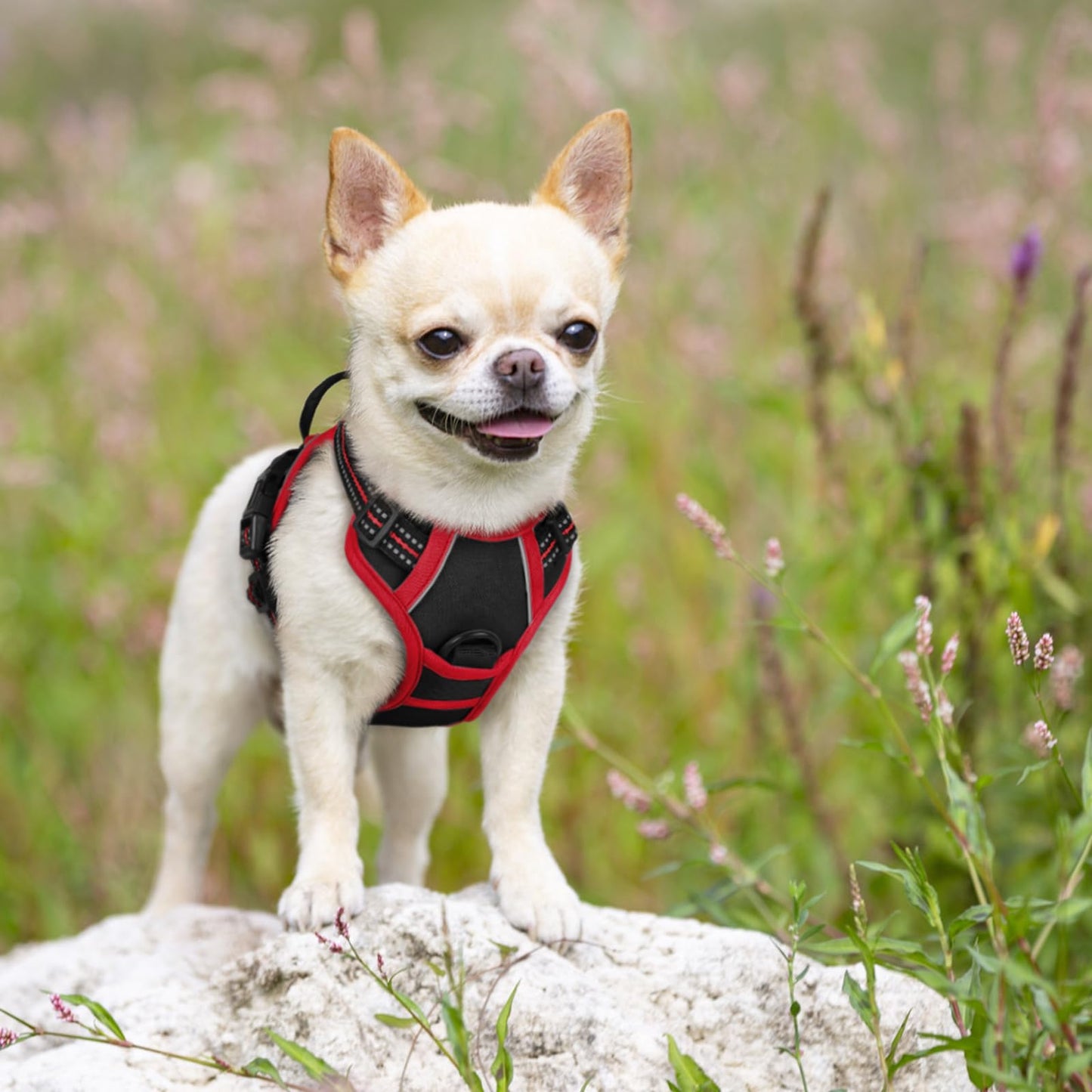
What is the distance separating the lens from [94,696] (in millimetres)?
4535

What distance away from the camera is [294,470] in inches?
98.4

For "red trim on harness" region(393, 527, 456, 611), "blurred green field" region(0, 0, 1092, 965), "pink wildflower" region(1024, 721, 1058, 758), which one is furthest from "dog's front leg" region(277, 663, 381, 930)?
"pink wildflower" region(1024, 721, 1058, 758)

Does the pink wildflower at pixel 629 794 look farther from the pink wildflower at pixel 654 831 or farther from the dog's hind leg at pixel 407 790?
the dog's hind leg at pixel 407 790

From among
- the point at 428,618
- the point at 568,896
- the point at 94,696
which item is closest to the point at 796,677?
the point at 568,896

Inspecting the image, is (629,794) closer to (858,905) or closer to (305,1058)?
(858,905)

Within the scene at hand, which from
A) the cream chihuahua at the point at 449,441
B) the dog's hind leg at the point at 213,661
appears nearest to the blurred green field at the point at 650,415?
the cream chihuahua at the point at 449,441

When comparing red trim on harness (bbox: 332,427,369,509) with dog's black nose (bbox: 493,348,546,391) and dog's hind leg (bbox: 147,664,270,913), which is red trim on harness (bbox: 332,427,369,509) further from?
dog's hind leg (bbox: 147,664,270,913)

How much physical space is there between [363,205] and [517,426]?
1.85ft

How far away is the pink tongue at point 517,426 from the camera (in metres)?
2.24

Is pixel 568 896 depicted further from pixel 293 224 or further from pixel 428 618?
pixel 293 224

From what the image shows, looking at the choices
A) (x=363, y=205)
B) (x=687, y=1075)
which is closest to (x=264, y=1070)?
(x=687, y=1075)

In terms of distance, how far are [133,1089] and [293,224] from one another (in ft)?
13.5

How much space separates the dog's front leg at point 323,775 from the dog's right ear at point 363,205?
75cm

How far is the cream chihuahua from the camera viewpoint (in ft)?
7.47
